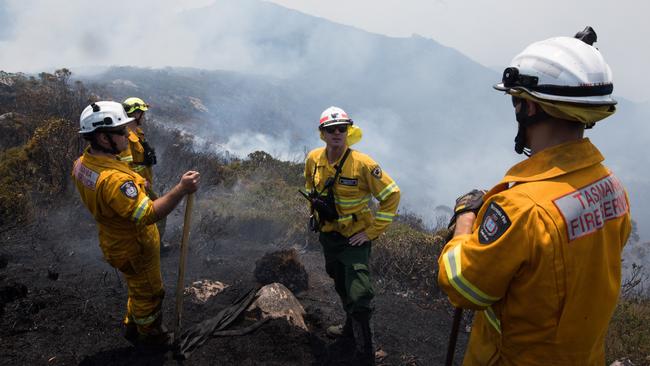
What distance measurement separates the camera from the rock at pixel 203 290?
452cm

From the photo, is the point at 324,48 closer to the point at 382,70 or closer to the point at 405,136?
the point at 382,70

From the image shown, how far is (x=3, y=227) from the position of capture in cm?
563

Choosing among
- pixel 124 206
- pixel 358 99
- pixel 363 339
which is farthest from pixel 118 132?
pixel 358 99

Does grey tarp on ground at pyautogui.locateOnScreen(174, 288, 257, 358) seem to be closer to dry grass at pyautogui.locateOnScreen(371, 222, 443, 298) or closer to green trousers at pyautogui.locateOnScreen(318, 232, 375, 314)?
green trousers at pyautogui.locateOnScreen(318, 232, 375, 314)

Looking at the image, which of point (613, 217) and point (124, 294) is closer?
point (613, 217)

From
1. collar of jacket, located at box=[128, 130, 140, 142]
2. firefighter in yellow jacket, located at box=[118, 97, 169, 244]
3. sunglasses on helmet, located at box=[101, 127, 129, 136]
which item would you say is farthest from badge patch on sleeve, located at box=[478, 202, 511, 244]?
collar of jacket, located at box=[128, 130, 140, 142]

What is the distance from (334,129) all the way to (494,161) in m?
68.8

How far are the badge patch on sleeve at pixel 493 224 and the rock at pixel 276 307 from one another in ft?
9.30

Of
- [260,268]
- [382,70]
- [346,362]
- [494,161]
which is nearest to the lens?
[346,362]

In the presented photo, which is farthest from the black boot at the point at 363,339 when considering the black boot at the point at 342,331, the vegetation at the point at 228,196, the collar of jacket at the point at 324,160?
the vegetation at the point at 228,196

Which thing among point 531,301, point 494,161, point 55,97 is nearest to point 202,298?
point 531,301

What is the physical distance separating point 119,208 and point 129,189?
0.49 feet

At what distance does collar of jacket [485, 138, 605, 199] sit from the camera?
→ 133 cm

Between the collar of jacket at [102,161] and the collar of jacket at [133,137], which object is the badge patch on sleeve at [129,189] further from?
the collar of jacket at [133,137]
